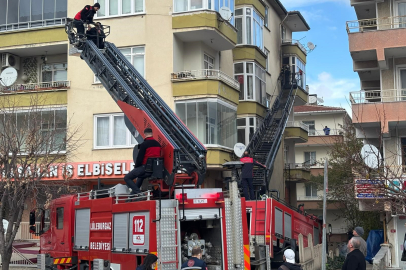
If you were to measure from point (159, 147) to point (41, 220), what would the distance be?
6.24 m

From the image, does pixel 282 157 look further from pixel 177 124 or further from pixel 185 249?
pixel 185 249

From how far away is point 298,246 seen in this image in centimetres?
1777

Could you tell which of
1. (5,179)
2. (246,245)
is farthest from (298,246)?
(5,179)

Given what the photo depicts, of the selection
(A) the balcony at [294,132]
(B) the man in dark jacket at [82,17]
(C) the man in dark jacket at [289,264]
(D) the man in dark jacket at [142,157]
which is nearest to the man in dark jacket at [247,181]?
(D) the man in dark jacket at [142,157]

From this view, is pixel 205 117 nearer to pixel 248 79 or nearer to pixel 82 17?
pixel 248 79

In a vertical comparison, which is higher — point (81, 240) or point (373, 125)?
point (373, 125)

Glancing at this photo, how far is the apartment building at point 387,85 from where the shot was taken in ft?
76.5

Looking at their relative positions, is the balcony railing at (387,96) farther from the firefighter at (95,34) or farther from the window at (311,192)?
the window at (311,192)

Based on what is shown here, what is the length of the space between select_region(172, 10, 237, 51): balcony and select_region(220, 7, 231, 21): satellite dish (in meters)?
0.23

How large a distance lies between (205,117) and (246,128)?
5.17 m

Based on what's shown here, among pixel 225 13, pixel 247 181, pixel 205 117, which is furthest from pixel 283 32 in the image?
pixel 247 181

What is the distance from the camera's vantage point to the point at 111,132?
2727cm

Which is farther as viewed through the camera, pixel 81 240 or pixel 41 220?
pixel 41 220

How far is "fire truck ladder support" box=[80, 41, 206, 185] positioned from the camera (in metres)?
14.1
